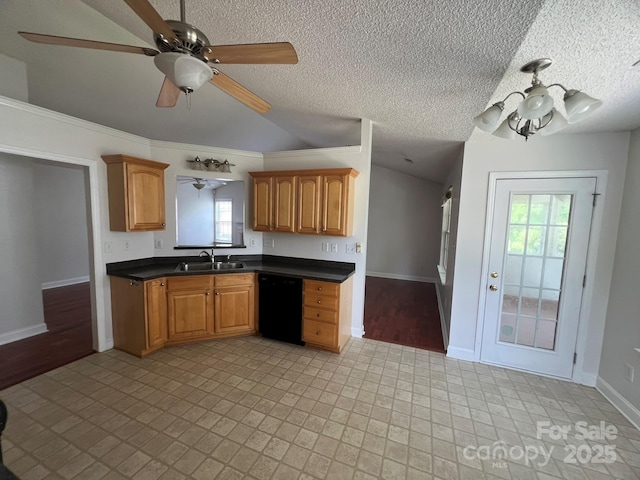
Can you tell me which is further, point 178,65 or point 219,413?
point 219,413

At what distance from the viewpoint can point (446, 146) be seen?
3.21 metres

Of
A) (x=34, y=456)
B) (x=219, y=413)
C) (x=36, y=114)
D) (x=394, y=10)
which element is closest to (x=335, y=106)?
(x=394, y=10)

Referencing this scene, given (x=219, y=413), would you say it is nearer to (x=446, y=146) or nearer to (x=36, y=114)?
(x=36, y=114)

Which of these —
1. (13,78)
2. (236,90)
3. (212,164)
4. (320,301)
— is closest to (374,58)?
(236,90)

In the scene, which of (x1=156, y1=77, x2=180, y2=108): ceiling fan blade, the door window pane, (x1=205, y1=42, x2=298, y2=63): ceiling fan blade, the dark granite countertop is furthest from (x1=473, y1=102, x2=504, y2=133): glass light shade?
(x1=156, y1=77, x2=180, y2=108): ceiling fan blade

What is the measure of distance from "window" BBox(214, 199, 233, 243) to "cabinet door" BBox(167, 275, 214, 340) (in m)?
0.78

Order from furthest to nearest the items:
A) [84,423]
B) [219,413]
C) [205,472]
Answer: [219,413] < [84,423] < [205,472]

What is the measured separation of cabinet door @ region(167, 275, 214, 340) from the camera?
296 centimetres

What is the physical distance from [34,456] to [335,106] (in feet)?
11.7

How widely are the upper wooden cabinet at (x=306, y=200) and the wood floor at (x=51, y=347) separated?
2.45 metres

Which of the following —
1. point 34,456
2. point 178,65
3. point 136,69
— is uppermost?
point 136,69

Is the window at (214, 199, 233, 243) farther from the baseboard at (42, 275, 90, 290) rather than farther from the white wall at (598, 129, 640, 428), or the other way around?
the white wall at (598, 129, 640, 428)

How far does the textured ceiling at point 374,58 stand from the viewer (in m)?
1.27

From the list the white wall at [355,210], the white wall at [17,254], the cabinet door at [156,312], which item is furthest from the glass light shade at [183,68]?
the white wall at [17,254]
